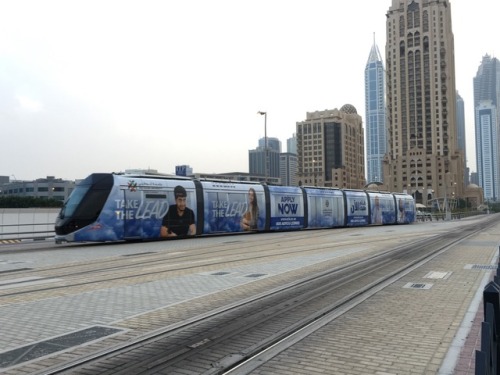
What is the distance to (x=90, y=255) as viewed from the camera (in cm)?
1878

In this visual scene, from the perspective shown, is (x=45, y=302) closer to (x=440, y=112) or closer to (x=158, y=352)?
(x=158, y=352)

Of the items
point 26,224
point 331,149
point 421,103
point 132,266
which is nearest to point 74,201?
point 132,266

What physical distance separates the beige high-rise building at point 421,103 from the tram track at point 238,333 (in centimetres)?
18410

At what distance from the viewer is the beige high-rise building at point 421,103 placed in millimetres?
186250

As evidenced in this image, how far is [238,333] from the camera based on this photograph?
6.91 meters

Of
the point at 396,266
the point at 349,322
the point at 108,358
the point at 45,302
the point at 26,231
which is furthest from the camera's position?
the point at 26,231

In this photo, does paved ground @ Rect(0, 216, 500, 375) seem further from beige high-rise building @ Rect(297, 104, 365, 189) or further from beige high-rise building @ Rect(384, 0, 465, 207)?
beige high-rise building @ Rect(384, 0, 465, 207)

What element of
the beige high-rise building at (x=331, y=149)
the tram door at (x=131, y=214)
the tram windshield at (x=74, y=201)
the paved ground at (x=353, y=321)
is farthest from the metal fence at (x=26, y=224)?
the beige high-rise building at (x=331, y=149)

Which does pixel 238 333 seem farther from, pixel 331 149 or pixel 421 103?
pixel 421 103

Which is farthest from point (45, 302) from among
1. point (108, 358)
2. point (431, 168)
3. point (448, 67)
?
point (448, 67)

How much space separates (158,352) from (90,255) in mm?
13870

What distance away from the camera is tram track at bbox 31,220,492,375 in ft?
18.0

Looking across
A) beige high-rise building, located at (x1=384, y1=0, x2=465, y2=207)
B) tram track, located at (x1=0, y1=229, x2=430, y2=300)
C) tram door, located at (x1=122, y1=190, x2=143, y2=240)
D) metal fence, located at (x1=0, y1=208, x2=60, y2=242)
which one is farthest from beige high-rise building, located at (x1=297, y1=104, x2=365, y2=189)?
tram track, located at (x1=0, y1=229, x2=430, y2=300)

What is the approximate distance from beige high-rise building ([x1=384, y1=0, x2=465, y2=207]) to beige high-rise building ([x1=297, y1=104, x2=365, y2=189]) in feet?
71.2
